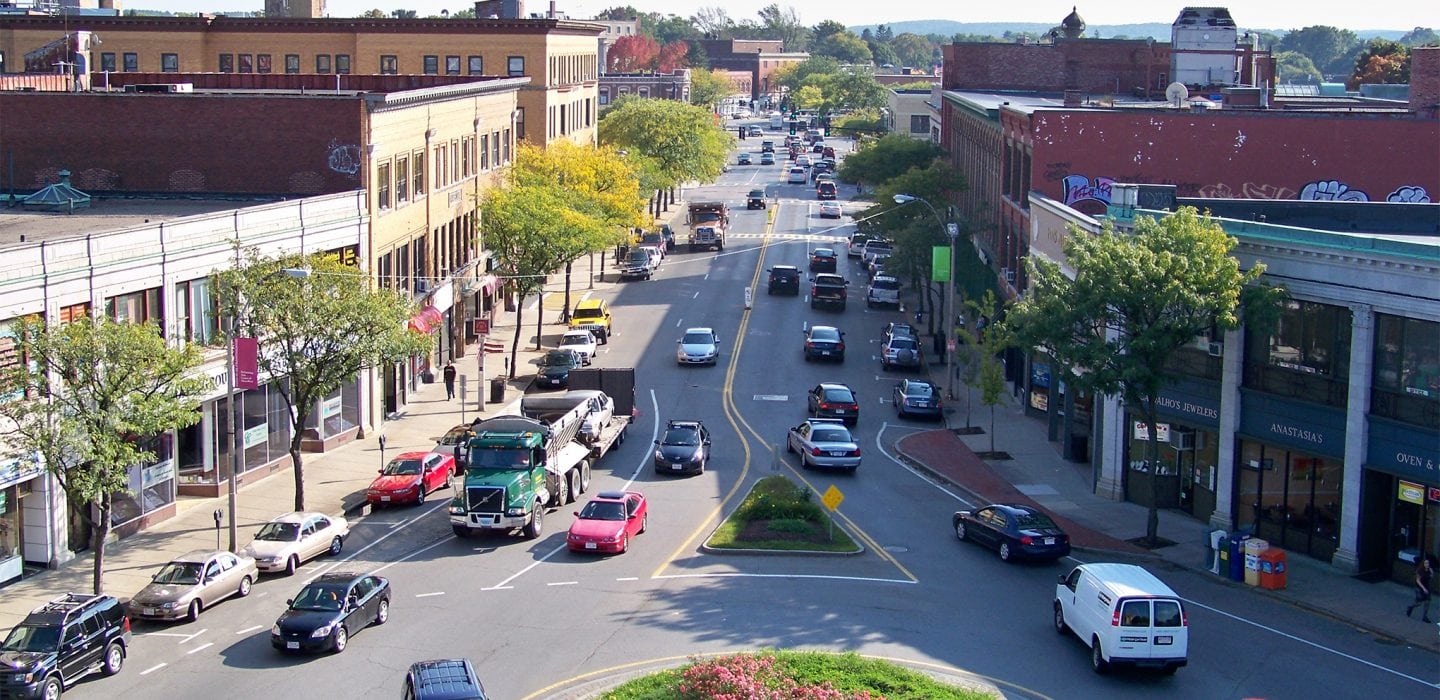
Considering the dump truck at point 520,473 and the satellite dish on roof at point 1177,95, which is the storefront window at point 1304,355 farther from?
the satellite dish on roof at point 1177,95

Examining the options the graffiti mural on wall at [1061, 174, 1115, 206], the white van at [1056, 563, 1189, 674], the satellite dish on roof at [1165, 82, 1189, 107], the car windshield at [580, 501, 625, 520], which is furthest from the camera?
the satellite dish on roof at [1165, 82, 1189, 107]

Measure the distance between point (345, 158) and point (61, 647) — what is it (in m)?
29.0

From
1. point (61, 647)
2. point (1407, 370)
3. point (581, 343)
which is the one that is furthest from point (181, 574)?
point (581, 343)

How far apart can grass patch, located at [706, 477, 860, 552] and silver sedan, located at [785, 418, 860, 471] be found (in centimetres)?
572

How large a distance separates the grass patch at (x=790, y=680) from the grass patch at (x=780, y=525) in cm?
1116

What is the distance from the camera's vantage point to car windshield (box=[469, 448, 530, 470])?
133 feet

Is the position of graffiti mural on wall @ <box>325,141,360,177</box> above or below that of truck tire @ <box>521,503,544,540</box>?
above

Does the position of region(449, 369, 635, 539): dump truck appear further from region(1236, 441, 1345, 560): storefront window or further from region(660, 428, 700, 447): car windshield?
region(1236, 441, 1345, 560): storefront window

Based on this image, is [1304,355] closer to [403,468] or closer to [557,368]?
[403,468]

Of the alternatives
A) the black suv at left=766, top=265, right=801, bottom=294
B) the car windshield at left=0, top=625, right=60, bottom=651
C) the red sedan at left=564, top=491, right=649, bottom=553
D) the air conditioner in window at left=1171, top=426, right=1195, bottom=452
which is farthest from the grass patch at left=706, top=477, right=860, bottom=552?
the black suv at left=766, top=265, right=801, bottom=294

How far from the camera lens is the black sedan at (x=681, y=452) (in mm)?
47719

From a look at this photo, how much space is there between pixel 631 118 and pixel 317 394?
75387 millimetres

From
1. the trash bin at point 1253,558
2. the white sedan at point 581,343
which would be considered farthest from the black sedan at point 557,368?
the trash bin at point 1253,558

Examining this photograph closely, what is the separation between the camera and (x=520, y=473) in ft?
132
